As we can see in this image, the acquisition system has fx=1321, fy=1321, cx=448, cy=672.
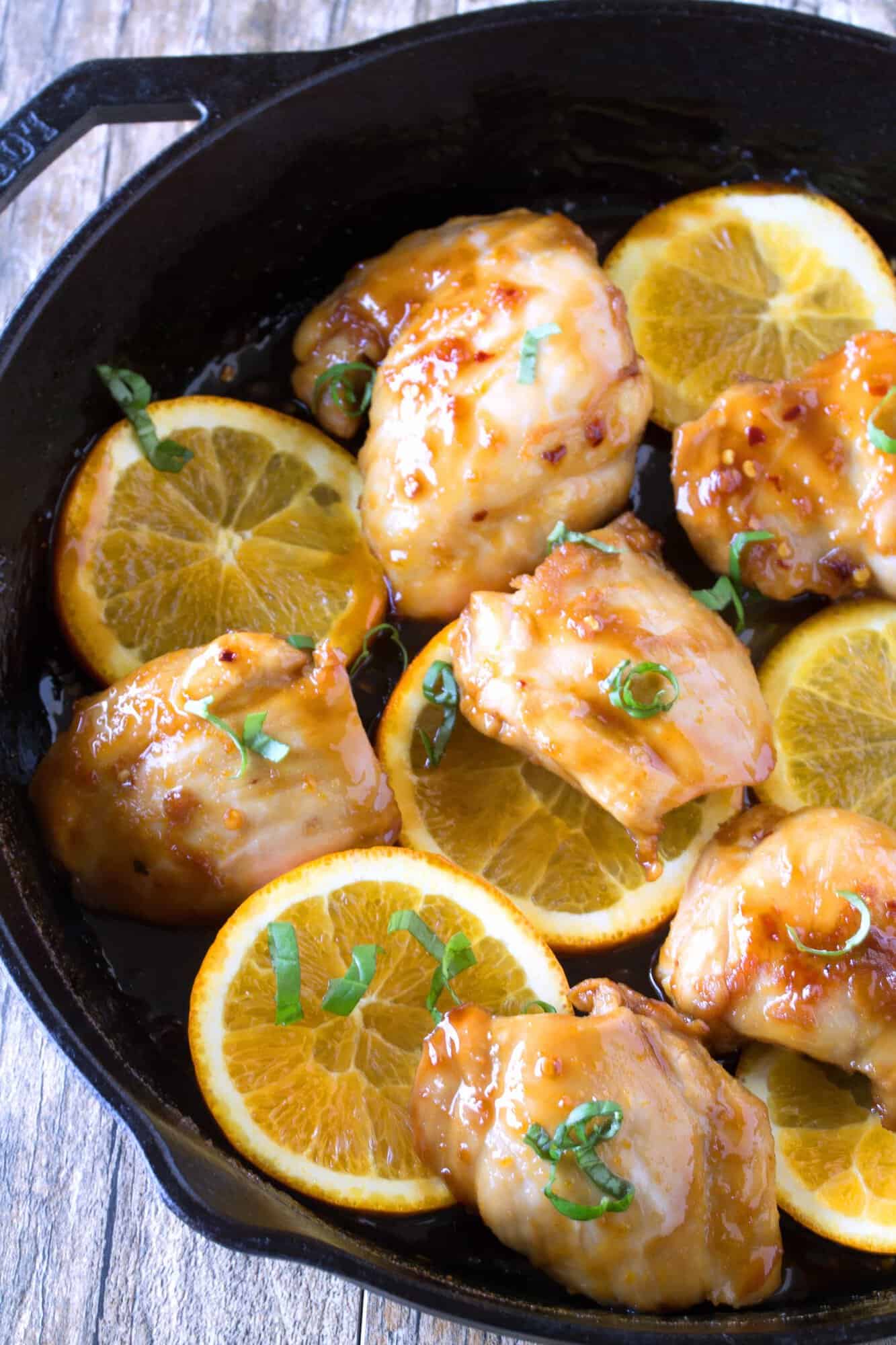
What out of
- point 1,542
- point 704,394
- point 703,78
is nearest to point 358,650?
point 1,542

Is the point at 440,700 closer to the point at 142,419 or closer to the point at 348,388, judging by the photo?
the point at 348,388

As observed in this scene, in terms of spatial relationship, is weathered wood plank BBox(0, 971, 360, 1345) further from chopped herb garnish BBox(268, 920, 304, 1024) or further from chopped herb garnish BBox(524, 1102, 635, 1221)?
chopped herb garnish BBox(524, 1102, 635, 1221)

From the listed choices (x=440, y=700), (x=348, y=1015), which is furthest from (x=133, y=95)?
(x=348, y=1015)

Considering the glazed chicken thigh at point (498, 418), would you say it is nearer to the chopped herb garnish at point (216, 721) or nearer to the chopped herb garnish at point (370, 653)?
the chopped herb garnish at point (370, 653)

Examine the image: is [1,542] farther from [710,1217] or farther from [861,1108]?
[861,1108]

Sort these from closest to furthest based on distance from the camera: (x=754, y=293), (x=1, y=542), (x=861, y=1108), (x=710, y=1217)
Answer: (x=710, y=1217)
(x=861, y=1108)
(x=1, y=542)
(x=754, y=293)

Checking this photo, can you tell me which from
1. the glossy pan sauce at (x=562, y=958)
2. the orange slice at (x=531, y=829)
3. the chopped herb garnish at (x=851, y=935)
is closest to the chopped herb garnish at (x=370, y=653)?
the glossy pan sauce at (x=562, y=958)

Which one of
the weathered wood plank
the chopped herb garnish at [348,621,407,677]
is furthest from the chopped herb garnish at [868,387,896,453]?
the weathered wood plank
